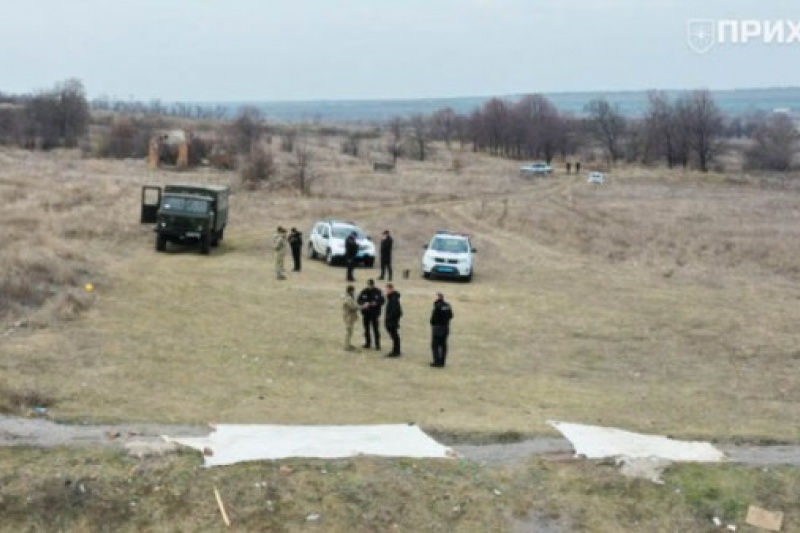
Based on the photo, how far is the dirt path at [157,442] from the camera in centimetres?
1205

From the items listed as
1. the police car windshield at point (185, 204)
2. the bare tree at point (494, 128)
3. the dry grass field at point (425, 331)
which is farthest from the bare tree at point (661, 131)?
the police car windshield at point (185, 204)

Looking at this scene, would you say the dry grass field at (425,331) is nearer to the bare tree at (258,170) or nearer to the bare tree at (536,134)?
the bare tree at (258,170)

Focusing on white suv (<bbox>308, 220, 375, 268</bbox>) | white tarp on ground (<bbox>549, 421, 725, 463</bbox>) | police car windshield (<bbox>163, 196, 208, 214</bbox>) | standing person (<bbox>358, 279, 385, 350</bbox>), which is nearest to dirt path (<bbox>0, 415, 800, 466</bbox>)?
white tarp on ground (<bbox>549, 421, 725, 463</bbox>)

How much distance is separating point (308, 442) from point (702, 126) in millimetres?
110692

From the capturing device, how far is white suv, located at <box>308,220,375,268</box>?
32.8 metres

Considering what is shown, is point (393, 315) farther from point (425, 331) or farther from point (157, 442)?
point (157, 442)

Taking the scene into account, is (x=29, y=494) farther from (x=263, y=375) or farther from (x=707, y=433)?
(x=707, y=433)

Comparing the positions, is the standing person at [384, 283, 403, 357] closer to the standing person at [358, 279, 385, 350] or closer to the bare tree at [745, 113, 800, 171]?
the standing person at [358, 279, 385, 350]

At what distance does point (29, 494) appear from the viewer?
10.8m

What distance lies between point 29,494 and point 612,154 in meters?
125

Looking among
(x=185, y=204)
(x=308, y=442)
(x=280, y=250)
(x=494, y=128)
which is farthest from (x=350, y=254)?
(x=494, y=128)

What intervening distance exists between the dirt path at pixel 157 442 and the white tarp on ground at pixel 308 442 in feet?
1.18

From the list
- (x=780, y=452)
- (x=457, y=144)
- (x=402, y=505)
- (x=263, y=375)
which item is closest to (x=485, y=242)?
(x=263, y=375)

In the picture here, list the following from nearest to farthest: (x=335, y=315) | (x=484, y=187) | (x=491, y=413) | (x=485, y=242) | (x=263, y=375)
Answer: (x=491, y=413) < (x=263, y=375) < (x=335, y=315) < (x=485, y=242) < (x=484, y=187)
